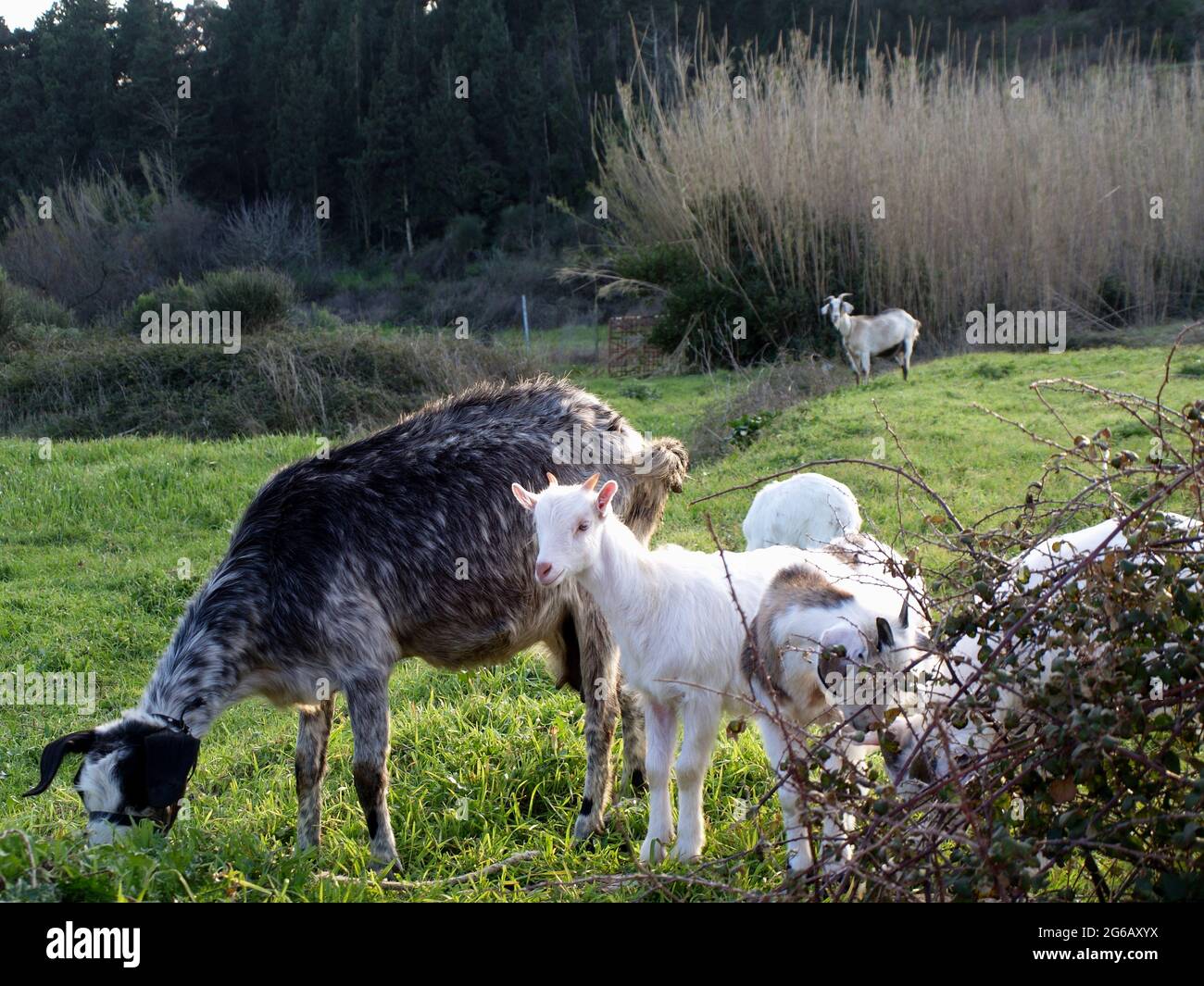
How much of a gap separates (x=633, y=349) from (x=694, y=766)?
18.7m

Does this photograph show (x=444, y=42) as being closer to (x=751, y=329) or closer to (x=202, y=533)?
(x=751, y=329)

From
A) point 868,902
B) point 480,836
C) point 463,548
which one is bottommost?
point 480,836

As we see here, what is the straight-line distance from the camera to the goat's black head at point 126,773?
13.4 ft

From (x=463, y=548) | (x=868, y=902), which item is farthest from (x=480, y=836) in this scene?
(x=868, y=902)

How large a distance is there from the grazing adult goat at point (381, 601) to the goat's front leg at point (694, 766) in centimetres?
Result: 68

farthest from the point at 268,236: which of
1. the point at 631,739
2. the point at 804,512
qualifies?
the point at 631,739

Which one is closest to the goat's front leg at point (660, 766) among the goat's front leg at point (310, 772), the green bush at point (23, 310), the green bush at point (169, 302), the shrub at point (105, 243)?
the goat's front leg at point (310, 772)

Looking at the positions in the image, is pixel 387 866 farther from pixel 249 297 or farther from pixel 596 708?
pixel 249 297

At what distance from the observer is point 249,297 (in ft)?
64.1

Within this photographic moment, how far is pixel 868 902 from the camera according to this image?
299 cm

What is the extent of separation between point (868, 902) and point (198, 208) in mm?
38595

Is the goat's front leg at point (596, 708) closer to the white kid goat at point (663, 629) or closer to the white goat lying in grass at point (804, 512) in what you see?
the white kid goat at point (663, 629)

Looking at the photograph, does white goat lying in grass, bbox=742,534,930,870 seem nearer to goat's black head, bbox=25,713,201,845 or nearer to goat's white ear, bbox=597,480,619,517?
goat's white ear, bbox=597,480,619,517

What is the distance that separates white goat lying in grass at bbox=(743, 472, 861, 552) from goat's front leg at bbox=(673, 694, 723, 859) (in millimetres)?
1784
